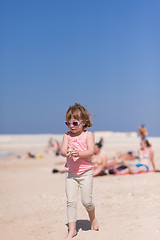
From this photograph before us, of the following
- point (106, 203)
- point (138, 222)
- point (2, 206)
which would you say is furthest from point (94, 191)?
point (138, 222)

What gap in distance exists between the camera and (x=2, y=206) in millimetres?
5723

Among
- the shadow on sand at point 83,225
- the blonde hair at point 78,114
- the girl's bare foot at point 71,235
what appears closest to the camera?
the girl's bare foot at point 71,235

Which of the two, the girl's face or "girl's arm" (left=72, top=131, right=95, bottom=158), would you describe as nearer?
"girl's arm" (left=72, top=131, right=95, bottom=158)

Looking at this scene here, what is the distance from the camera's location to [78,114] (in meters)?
Result: 3.91

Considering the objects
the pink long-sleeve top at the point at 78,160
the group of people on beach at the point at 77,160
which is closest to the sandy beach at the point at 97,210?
the group of people on beach at the point at 77,160

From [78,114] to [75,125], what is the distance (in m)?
0.14

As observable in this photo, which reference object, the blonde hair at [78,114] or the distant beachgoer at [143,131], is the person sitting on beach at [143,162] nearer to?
the distant beachgoer at [143,131]

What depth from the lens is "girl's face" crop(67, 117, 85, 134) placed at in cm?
386

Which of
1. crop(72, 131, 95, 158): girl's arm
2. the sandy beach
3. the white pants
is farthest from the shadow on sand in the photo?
crop(72, 131, 95, 158): girl's arm

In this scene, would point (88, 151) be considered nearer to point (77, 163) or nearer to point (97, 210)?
point (77, 163)

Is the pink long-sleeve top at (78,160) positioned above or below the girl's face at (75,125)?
below

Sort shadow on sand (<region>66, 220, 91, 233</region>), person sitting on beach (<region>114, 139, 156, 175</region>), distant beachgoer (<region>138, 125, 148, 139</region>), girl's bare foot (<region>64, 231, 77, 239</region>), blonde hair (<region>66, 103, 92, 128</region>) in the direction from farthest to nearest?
distant beachgoer (<region>138, 125, 148, 139</region>)
person sitting on beach (<region>114, 139, 156, 175</region>)
shadow on sand (<region>66, 220, 91, 233</region>)
blonde hair (<region>66, 103, 92, 128</region>)
girl's bare foot (<region>64, 231, 77, 239</region>)

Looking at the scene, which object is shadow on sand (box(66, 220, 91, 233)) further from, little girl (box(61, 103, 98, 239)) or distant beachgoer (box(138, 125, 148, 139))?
distant beachgoer (box(138, 125, 148, 139))

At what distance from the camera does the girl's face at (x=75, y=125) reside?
3859 millimetres
